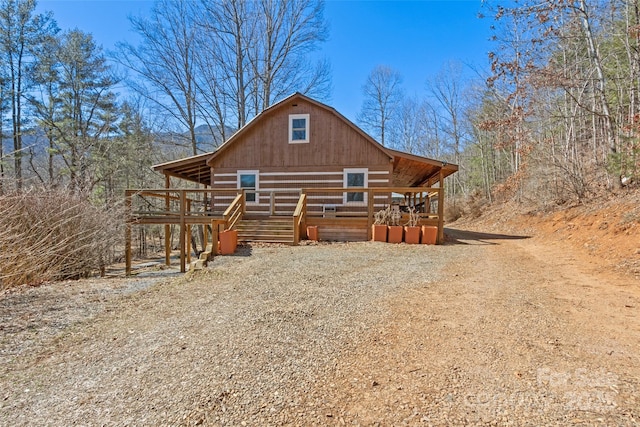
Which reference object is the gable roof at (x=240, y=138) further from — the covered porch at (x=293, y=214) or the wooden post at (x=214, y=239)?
the wooden post at (x=214, y=239)

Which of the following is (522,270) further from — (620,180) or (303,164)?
(303,164)

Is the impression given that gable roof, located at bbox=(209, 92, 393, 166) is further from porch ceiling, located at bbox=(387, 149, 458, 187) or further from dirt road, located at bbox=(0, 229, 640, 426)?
dirt road, located at bbox=(0, 229, 640, 426)

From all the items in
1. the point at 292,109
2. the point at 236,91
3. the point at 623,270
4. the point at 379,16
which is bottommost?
the point at 623,270

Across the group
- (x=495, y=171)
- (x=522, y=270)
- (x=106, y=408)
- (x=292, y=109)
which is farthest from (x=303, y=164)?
(x=495, y=171)

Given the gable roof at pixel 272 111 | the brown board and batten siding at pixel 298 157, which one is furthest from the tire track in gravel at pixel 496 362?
the gable roof at pixel 272 111

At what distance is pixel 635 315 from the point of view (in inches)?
135

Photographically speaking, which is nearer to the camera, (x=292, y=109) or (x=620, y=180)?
(x=620, y=180)

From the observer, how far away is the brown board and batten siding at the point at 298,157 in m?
12.5

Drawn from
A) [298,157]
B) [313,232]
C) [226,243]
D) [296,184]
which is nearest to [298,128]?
[298,157]

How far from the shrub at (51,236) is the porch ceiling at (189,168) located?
4.88 meters

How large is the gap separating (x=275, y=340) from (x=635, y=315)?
13.1 feet

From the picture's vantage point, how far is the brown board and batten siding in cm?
1252

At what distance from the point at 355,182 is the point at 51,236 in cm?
955

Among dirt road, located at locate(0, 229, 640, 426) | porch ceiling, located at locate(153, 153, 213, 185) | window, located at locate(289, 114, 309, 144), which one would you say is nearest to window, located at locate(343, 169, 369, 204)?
window, located at locate(289, 114, 309, 144)
